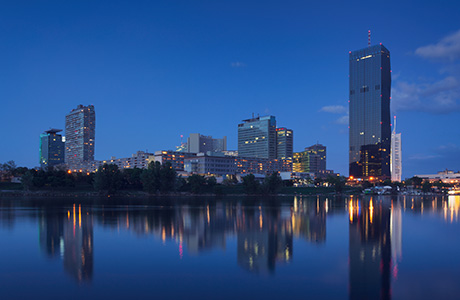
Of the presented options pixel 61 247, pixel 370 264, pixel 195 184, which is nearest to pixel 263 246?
pixel 370 264

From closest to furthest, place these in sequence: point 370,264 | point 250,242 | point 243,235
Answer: point 370,264
point 250,242
point 243,235

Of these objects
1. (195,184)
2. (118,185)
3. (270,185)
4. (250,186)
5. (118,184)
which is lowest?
(250,186)

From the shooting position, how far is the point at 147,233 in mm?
34594

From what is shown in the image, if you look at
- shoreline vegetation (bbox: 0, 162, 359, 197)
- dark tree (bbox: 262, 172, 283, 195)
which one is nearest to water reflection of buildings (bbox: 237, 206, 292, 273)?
shoreline vegetation (bbox: 0, 162, 359, 197)

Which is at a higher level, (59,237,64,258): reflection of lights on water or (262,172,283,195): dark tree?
(59,237,64,258): reflection of lights on water

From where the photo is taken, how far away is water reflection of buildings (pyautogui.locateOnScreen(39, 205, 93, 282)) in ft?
69.3

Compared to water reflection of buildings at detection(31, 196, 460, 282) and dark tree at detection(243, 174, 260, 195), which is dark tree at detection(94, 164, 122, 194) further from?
water reflection of buildings at detection(31, 196, 460, 282)

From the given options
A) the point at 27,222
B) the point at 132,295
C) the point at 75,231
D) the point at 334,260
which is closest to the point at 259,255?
the point at 334,260

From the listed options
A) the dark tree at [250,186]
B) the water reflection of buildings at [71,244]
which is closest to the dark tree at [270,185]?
the dark tree at [250,186]

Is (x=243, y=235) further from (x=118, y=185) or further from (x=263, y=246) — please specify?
(x=118, y=185)

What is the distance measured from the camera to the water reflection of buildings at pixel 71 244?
2112cm

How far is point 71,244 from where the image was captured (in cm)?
2839

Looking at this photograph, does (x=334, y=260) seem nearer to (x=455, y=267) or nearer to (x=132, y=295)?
(x=455, y=267)

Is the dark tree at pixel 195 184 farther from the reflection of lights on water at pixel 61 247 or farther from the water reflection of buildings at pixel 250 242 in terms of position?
the reflection of lights on water at pixel 61 247
